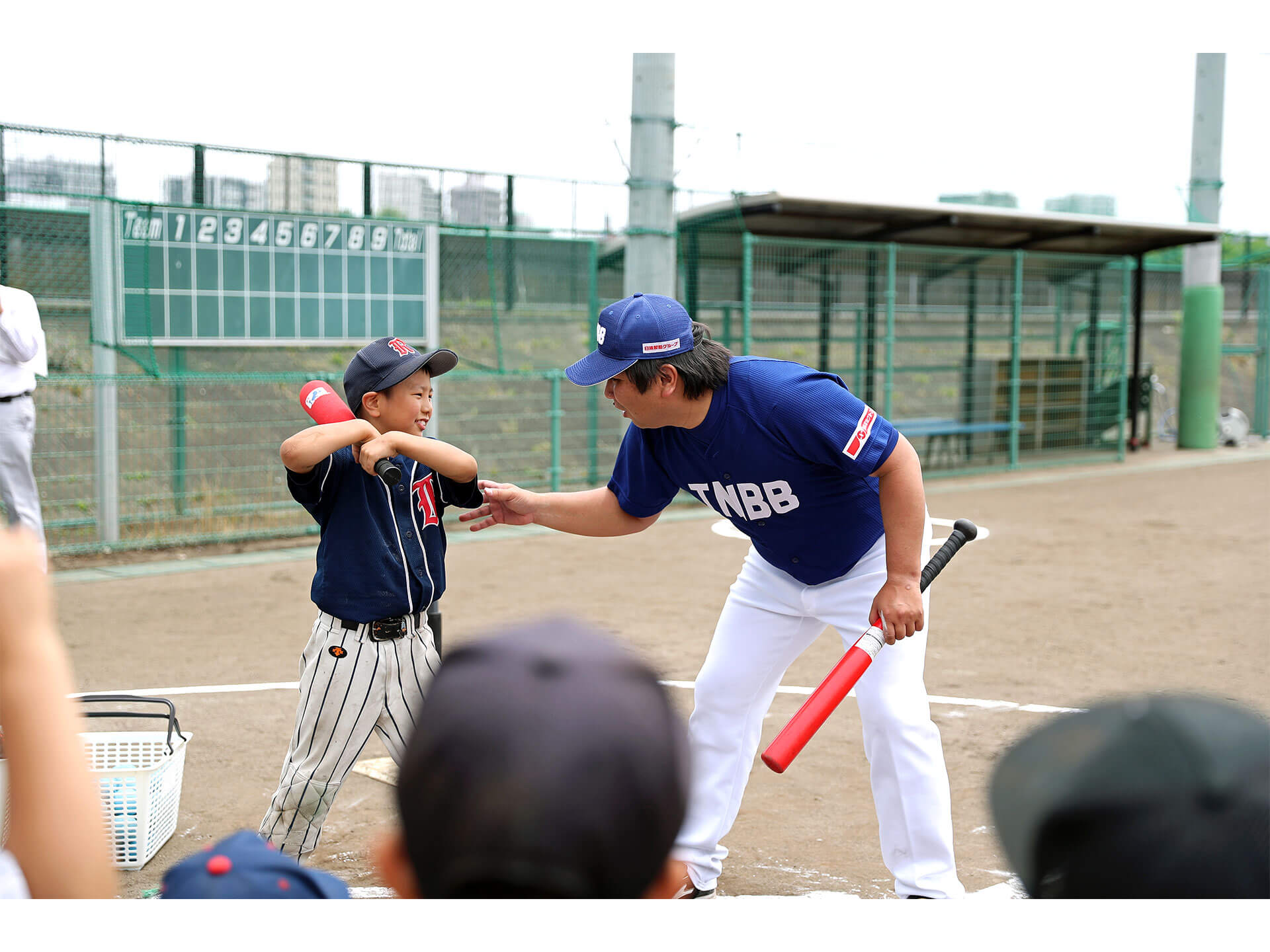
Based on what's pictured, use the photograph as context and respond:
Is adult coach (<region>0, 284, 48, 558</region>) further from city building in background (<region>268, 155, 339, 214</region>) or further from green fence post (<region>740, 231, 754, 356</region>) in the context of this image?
green fence post (<region>740, 231, 754, 356</region>)

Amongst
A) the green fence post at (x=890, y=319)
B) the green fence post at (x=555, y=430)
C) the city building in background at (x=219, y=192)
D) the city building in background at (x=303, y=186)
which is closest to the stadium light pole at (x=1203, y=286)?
the green fence post at (x=890, y=319)

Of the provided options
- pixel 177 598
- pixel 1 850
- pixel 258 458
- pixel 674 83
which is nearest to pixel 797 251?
pixel 674 83

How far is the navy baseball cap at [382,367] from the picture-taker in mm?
3561

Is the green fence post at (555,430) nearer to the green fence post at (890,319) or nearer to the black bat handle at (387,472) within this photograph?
the green fence post at (890,319)

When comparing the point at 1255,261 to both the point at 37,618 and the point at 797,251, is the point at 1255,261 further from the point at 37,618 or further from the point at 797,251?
the point at 37,618

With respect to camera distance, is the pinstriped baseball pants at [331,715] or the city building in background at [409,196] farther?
the city building in background at [409,196]

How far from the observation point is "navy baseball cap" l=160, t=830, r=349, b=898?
1.21 metres

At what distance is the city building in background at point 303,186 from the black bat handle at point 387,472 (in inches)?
430

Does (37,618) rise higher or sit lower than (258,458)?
higher

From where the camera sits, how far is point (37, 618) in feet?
4.13

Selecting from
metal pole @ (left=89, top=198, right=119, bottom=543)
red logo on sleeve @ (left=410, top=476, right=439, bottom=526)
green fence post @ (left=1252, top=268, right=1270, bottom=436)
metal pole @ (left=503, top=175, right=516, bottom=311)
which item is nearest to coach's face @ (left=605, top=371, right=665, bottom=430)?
red logo on sleeve @ (left=410, top=476, right=439, bottom=526)

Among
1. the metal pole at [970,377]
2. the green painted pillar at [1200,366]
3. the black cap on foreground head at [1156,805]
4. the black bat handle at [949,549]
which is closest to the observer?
the black cap on foreground head at [1156,805]

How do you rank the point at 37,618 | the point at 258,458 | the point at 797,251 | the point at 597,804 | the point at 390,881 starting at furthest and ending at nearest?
the point at 797,251, the point at 258,458, the point at 37,618, the point at 390,881, the point at 597,804

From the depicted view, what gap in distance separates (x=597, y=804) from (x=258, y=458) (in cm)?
1101
